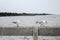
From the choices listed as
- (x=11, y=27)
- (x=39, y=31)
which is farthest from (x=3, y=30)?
(x=39, y=31)

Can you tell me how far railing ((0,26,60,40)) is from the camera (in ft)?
3.23

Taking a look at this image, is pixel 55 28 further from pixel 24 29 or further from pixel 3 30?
pixel 3 30

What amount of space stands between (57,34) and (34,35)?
19 centimetres

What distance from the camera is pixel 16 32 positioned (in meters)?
1.00

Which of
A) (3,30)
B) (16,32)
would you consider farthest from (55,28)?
(3,30)

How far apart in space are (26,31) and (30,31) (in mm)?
32

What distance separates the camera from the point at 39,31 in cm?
99

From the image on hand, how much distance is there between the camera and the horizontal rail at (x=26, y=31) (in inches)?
38.7

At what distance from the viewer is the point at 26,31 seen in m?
0.98

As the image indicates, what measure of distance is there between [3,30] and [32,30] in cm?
23

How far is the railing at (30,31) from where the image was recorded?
3.23 feet

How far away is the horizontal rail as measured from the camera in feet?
3.23

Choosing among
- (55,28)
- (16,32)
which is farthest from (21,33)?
(55,28)

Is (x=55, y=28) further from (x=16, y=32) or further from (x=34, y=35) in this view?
(x=16, y=32)
